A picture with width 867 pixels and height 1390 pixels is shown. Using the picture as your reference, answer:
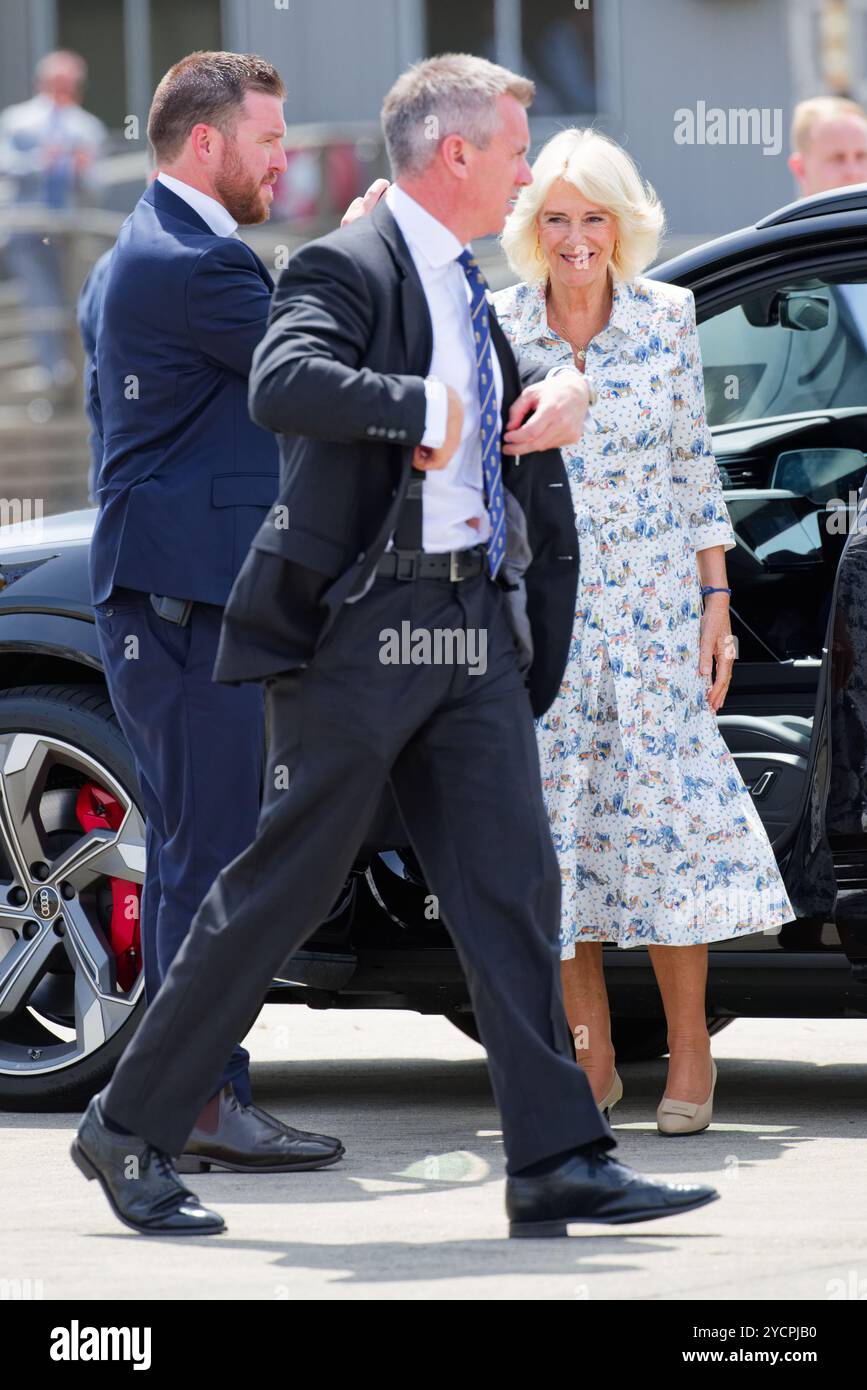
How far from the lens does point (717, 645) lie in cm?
523

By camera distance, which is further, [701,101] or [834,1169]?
[701,101]

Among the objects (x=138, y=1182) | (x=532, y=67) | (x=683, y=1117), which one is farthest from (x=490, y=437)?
(x=532, y=67)

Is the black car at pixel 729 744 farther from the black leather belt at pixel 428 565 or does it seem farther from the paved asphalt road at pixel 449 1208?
the black leather belt at pixel 428 565

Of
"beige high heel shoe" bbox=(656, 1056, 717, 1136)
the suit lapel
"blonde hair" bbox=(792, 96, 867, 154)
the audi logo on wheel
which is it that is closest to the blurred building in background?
"blonde hair" bbox=(792, 96, 867, 154)

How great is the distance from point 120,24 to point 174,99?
1471 centimetres

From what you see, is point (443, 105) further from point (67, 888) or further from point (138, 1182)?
point (67, 888)

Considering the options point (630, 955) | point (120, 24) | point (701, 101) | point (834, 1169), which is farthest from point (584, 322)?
point (120, 24)

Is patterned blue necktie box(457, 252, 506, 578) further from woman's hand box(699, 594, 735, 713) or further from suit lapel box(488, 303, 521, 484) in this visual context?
woman's hand box(699, 594, 735, 713)

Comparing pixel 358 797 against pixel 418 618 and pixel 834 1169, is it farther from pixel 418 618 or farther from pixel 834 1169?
pixel 834 1169

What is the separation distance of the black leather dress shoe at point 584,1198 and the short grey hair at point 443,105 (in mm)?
1576

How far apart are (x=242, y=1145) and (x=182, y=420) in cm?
135

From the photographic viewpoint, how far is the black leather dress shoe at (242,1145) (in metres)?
4.91

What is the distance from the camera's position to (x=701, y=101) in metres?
17.8
